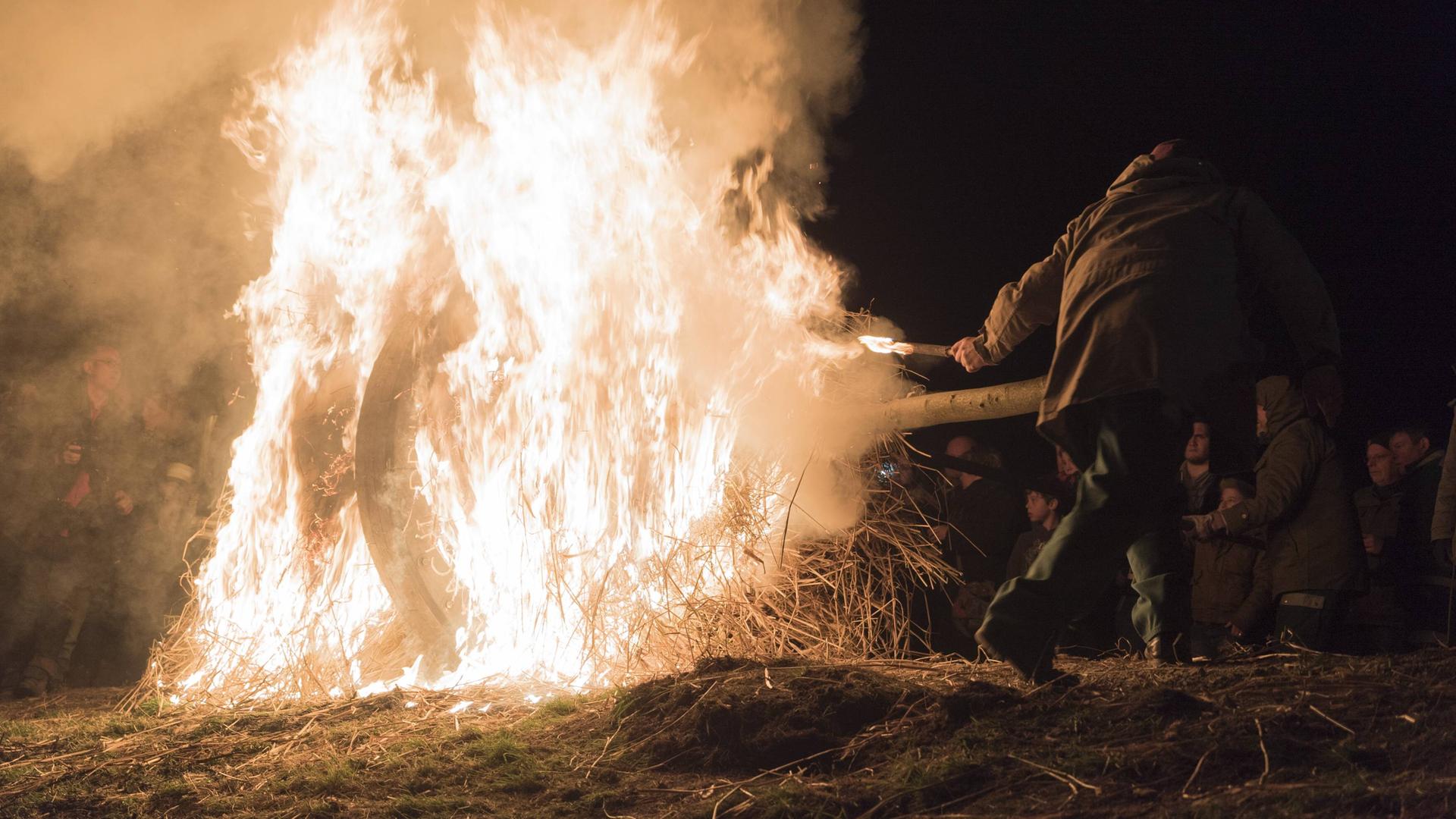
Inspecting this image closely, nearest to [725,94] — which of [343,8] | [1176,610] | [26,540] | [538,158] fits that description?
[538,158]

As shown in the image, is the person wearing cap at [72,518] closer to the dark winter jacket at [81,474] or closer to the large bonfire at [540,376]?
the dark winter jacket at [81,474]

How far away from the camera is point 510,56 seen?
5.35m

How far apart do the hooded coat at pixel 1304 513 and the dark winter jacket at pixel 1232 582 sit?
464 mm

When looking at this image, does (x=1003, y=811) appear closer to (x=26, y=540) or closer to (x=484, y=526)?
(x=484, y=526)

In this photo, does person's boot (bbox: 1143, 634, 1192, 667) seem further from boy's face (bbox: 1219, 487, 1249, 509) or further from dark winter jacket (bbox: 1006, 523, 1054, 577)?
dark winter jacket (bbox: 1006, 523, 1054, 577)

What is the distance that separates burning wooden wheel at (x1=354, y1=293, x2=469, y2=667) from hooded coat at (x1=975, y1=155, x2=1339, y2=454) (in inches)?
138

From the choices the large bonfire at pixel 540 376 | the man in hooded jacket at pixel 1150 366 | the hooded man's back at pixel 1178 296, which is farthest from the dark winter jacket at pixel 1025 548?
the hooded man's back at pixel 1178 296

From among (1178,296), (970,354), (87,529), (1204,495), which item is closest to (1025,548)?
(1204,495)

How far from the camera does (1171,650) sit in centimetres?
317

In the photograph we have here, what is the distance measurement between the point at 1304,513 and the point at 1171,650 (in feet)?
5.07

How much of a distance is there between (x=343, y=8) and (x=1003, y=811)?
19.6 feet

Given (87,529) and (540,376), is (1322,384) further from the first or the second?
(87,529)

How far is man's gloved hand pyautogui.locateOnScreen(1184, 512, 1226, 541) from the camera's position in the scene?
14.9 ft

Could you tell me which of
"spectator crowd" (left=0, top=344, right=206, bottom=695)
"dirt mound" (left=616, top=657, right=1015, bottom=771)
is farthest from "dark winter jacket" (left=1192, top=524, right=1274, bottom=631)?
"spectator crowd" (left=0, top=344, right=206, bottom=695)
